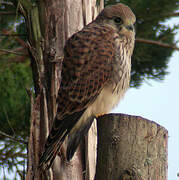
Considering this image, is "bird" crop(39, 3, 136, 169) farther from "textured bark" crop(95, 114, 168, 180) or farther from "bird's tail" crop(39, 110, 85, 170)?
"textured bark" crop(95, 114, 168, 180)

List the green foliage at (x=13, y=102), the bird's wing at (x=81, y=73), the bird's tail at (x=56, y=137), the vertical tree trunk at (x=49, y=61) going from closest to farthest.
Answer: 1. the bird's tail at (x=56, y=137)
2. the bird's wing at (x=81, y=73)
3. the vertical tree trunk at (x=49, y=61)
4. the green foliage at (x=13, y=102)

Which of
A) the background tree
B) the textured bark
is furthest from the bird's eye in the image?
the textured bark

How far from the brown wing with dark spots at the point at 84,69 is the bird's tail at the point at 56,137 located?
0.22ft

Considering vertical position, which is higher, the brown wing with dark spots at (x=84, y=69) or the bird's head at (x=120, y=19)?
the bird's head at (x=120, y=19)

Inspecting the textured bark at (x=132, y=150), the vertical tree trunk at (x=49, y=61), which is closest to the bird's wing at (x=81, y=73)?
the vertical tree trunk at (x=49, y=61)

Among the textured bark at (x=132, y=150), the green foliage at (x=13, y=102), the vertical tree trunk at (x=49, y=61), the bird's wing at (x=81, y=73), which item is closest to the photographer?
the textured bark at (x=132, y=150)

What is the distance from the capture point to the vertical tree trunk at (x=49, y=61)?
2750mm

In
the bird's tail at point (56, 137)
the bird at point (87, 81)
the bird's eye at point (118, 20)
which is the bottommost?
the bird's tail at point (56, 137)

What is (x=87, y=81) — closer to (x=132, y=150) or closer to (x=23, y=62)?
(x=132, y=150)

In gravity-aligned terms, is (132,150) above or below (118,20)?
below

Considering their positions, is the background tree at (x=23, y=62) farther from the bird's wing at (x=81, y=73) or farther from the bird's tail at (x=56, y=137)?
Answer: the bird's tail at (x=56, y=137)

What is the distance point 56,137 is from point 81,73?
0.54 metres

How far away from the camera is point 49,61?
2988 mm

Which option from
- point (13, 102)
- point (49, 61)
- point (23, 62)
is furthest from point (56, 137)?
point (23, 62)
